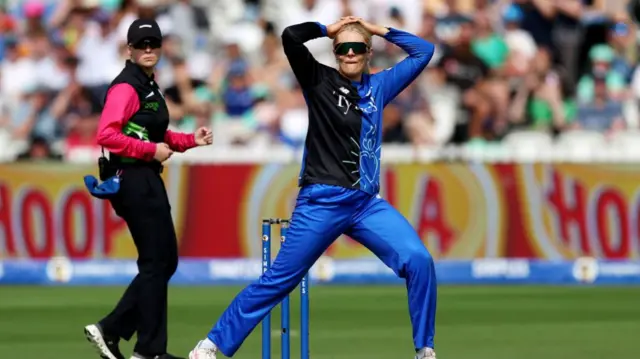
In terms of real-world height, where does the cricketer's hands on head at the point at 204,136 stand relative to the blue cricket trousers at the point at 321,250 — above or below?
above

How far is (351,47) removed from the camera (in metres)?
7.35

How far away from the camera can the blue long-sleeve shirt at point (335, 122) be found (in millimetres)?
7336

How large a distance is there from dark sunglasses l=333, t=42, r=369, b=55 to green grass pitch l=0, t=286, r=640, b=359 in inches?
92.5

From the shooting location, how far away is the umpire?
26.5ft

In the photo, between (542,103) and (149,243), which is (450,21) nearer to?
(542,103)

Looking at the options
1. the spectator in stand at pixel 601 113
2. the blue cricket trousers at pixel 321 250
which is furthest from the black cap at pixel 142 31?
the spectator in stand at pixel 601 113

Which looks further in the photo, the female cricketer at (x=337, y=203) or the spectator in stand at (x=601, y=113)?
the spectator in stand at (x=601, y=113)

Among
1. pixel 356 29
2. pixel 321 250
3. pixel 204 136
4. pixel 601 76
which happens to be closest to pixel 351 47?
pixel 356 29

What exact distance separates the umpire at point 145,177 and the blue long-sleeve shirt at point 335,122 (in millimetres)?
930

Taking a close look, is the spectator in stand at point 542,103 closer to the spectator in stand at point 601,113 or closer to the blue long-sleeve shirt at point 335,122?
the spectator in stand at point 601,113

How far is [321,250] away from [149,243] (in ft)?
4.02

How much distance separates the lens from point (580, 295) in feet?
43.6

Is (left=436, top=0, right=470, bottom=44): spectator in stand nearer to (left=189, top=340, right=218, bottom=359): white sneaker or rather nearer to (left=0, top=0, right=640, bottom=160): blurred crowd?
(left=0, top=0, right=640, bottom=160): blurred crowd

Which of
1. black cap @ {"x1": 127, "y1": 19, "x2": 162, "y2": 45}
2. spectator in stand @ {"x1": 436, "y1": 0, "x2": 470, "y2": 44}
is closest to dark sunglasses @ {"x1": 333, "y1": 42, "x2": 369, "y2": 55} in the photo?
black cap @ {"x1": 127, "y1": 19, "x2": 162, "y2": 45}
